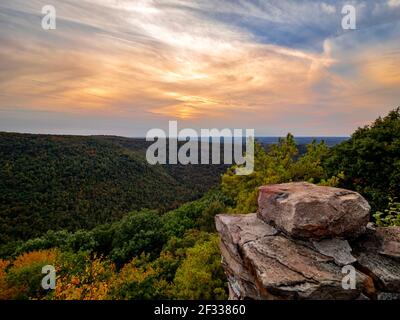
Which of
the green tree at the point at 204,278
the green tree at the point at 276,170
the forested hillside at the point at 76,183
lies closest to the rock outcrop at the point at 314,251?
the green tree at the point at 204,278

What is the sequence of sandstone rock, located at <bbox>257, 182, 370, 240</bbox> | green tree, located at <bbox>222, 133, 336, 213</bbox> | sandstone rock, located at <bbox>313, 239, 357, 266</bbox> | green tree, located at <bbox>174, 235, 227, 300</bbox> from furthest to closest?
green tree, located at <bbox>222, 133, 336, 213</bbox>, green tree, located at <bbox>174, 235, 227, 300</bbox>, sandstone rock, located at <bbox>257, 182, 370, 240</bbox>, sandstone rock, located at <bbox>313, 239, 357, 266</bbox>

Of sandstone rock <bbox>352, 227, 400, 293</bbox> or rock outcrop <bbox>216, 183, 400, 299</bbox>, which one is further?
sandstone rock <bbox>352, 227, 400, 293</bbox>

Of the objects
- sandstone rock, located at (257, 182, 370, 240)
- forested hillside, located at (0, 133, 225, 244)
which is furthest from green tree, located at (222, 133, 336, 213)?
forested hillside, located at (0, 133, 225, 244)

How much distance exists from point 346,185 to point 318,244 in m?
17.1

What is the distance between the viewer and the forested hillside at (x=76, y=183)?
52375 millimetres

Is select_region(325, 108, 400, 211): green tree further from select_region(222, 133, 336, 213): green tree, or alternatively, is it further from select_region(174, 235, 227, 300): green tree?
select_region(174, 235, 227, 300): green tree

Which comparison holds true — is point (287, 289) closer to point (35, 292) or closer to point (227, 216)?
point (227, 216)

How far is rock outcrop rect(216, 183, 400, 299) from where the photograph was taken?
20.1ft

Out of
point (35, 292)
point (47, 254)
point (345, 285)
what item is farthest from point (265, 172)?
point (47, 254)

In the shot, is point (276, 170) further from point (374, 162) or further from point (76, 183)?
point (76, 183)

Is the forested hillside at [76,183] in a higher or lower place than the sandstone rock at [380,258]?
lower

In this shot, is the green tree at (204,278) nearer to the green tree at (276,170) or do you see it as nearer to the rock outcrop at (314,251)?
the green tree at (276,170)

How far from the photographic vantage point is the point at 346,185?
21.8 metres

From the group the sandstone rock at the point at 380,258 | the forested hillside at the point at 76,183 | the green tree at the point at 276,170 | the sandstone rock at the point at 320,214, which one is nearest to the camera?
the sandstone rock at the point at 380,258
